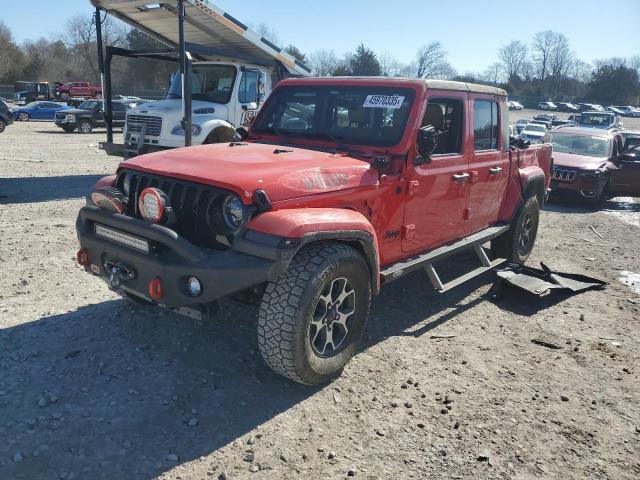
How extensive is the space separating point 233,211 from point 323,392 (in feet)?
4.42

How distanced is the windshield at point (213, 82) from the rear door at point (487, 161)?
643 cm

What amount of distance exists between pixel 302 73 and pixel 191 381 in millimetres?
9375

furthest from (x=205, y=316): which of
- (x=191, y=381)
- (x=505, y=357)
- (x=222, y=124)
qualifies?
(x=222, y=124)

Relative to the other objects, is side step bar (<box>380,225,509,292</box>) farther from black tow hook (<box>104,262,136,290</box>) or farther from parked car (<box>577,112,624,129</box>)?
parked car (<box>577,112,624,129</box>)

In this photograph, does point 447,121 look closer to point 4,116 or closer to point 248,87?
point 248,87

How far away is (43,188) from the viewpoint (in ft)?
32.3

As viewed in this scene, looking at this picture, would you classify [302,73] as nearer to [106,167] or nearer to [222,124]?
[222,124]

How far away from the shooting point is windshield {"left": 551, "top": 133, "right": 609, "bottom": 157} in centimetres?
1211

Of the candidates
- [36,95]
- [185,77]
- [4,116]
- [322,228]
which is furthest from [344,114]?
[36,95]

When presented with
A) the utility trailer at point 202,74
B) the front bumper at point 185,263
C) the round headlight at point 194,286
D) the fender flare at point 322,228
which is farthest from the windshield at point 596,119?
the round headlight at point 194,286

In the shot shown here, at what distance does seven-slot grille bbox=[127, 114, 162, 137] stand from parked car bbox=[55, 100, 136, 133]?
1335 centimetres

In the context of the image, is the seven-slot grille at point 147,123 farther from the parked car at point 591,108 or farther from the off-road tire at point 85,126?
the parked car at point 591,108

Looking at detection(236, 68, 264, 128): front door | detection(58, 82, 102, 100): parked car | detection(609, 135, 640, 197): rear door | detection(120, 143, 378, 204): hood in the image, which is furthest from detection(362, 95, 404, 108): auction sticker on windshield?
detection(58, 82, 102, 100): parked car

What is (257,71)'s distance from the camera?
427 inches
